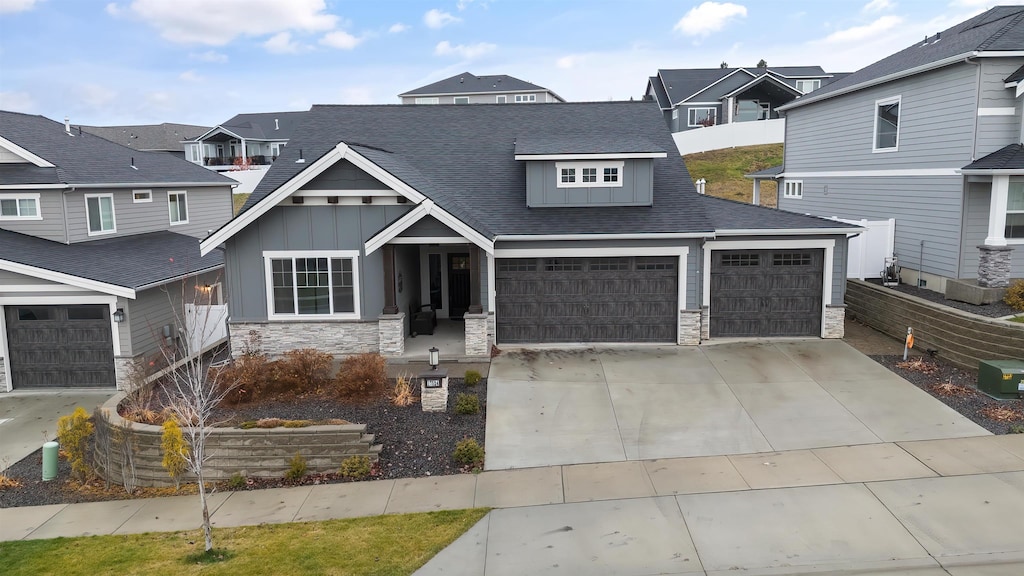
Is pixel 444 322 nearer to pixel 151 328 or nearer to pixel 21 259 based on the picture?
pixel 151 328

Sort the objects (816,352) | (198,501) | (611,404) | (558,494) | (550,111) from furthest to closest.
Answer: (550,111)
(816,352)
(611,404)
(198,501)
(558,494)

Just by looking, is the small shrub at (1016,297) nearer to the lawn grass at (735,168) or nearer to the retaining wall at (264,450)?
the retaining wall at (264,450)

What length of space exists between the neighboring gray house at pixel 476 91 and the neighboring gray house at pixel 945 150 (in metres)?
44.3

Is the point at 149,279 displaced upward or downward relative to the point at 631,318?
upward

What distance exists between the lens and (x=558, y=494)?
10.2 metres

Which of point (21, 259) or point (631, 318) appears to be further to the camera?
point (631, 318)

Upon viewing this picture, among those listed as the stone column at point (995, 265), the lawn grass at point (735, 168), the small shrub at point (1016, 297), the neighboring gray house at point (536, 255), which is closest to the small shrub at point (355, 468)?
the neighboring gray house at point (536, 255)

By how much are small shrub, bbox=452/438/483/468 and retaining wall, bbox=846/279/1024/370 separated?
35.8ft

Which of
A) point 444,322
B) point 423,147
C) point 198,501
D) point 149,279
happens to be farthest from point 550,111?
point 198,501

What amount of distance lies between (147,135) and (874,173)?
6576 centimetres

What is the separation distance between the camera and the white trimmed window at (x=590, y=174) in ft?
61.0

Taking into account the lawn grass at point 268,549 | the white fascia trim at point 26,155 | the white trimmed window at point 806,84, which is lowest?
the lawn grass at point 268,549

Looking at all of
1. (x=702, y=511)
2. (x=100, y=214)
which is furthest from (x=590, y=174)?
(x=100, y=214)

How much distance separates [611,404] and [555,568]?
5.84m
